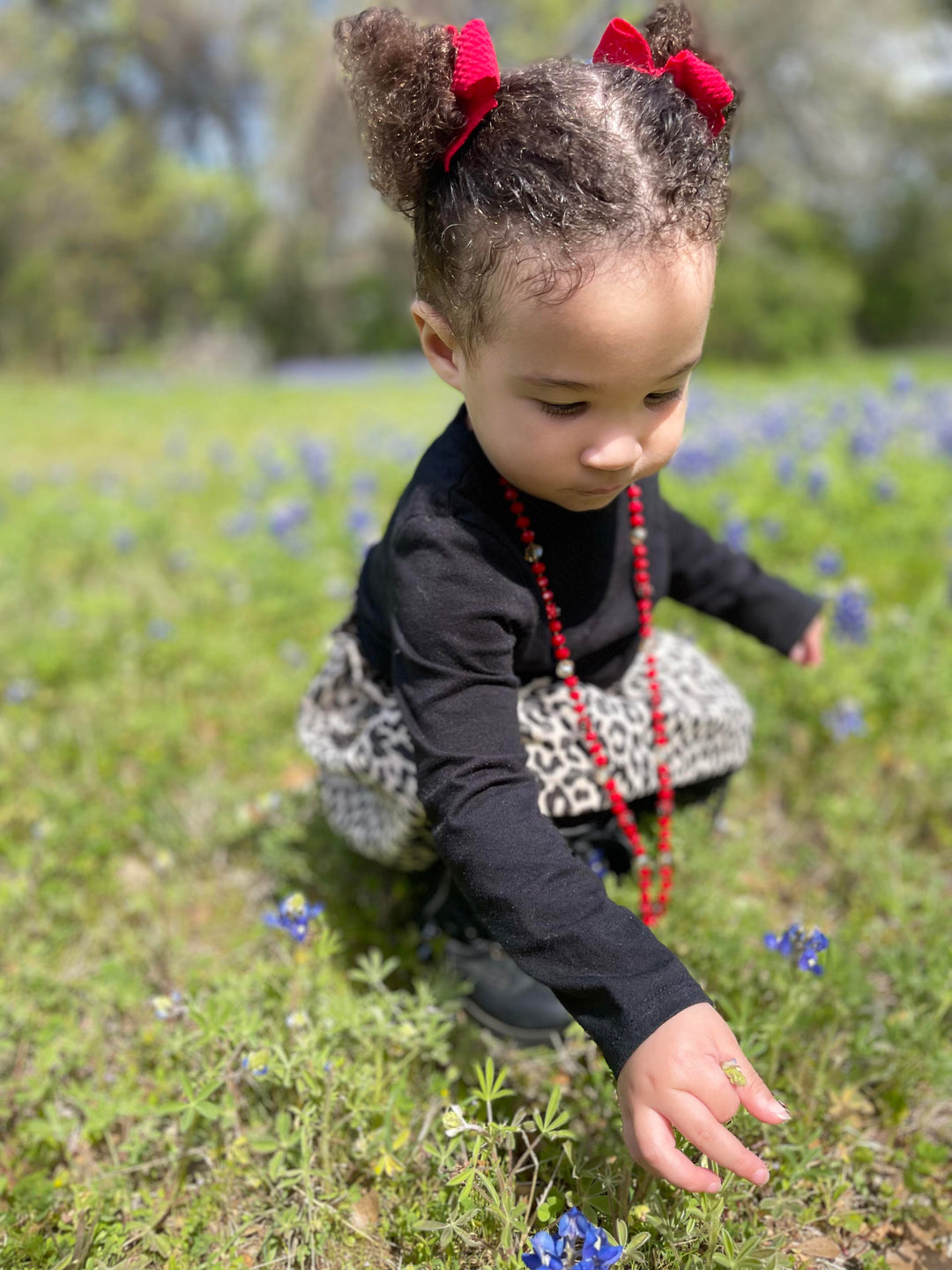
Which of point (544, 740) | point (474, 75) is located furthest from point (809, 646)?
point (474, 75)

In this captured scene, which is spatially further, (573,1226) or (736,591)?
(736,591)

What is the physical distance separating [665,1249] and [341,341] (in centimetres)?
3117

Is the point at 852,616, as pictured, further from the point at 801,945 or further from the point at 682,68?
Result: the point at 682,68

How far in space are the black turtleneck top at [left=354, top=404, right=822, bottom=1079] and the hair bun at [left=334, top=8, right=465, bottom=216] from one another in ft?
1.56

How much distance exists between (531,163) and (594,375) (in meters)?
0.33

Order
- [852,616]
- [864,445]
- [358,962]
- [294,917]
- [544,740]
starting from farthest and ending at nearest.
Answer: [864,445]
[852,616]
[358,962]
[544,740]
[294,917]

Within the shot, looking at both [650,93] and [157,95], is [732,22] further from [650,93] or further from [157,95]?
[650,93]

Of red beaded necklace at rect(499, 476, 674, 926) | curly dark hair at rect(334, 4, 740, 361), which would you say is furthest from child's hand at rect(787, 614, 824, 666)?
curly dark hair at rect(334, 4, 740, 361)

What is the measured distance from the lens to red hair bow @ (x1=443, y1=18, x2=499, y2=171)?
5.04 feet

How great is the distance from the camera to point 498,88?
157 cm

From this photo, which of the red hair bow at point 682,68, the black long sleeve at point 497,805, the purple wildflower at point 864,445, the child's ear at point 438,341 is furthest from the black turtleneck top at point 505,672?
the purple wildflower at point 864,445

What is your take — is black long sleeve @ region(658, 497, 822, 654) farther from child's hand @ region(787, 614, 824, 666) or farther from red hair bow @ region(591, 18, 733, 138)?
red hair bow @ region(591, 18, 733, 138)

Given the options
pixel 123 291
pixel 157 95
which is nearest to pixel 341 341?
pixel 123 291

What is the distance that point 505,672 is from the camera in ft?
5.81
